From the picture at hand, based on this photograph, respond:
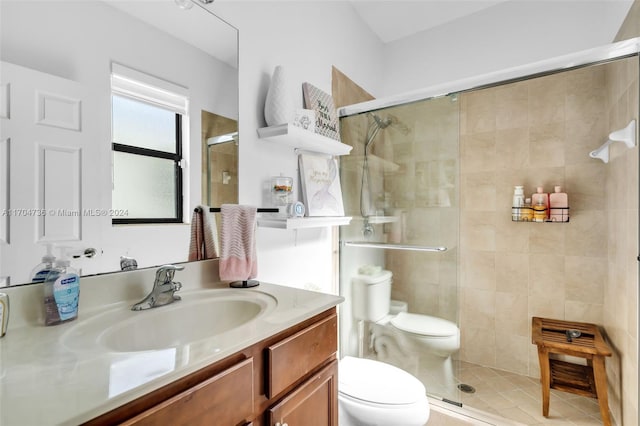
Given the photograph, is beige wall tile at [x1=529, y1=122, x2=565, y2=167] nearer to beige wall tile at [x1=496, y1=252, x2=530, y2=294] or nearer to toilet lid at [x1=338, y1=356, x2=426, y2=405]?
beige wall tile at [x1=496, y1=252, x2=530, y2=294]

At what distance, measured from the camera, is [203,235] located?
1.15 meters

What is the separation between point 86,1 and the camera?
861mm

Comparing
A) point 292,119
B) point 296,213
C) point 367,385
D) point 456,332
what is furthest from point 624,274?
point 292,119

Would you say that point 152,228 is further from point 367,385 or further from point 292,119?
point 367,385

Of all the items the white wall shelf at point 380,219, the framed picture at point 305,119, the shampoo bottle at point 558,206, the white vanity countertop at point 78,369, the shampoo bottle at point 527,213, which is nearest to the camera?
the white vanity countertop at point 78,369

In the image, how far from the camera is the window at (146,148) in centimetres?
93

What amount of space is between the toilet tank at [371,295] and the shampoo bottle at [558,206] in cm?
117

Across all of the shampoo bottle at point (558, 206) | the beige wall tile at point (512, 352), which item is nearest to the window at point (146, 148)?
the shampoo bottle at point (558, 206)

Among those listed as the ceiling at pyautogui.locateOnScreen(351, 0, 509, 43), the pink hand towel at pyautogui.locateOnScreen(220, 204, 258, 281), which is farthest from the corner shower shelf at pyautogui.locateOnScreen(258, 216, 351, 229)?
the ceiling at pyautogui.locateOnScreen(351, 0, 509, 43)

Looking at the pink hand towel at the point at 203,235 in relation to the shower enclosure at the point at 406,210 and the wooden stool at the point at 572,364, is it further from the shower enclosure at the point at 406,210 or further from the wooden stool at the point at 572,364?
the wooden stool at the point at 572,364

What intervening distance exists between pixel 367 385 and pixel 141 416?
1181mm

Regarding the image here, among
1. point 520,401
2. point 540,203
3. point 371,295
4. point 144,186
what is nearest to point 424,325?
point 371,295

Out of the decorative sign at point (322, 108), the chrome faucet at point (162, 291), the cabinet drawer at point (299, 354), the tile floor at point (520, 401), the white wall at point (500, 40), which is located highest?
the white wall at point (500, 40)

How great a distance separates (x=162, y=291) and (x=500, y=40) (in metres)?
2.62
